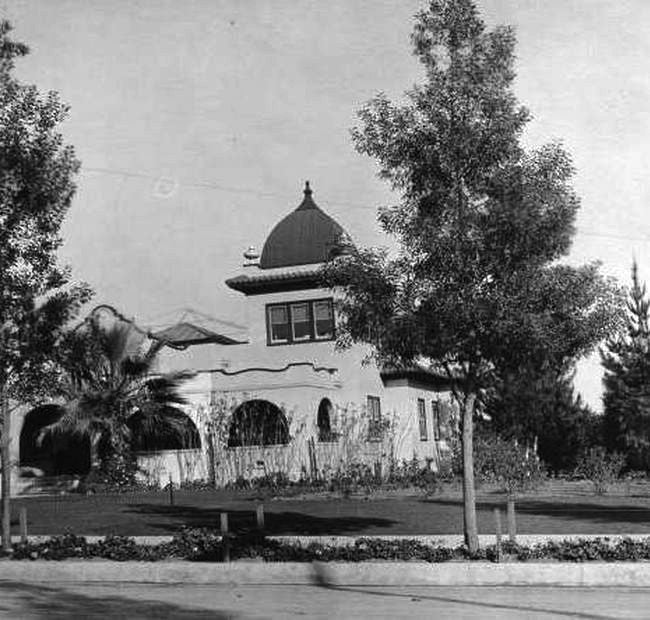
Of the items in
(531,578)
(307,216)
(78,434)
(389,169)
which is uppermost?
(307,216)

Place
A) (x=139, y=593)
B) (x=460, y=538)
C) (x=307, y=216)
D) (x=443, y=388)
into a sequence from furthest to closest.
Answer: (x=443, y=388) < (x=307, y=216) < (x=460, y=538) < (x=139, y=593)

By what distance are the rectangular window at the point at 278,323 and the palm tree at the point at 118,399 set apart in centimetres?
492

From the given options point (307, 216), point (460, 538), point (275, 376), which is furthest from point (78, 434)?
point (460, 538)

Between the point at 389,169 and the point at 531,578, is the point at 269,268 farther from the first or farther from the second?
the point at 531,578

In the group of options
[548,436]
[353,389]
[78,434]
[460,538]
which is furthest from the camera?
[548,436]

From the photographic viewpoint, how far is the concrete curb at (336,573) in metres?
12.0

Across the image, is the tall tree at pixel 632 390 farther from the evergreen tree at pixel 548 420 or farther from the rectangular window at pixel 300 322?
the rectangular window at pixel 300 322

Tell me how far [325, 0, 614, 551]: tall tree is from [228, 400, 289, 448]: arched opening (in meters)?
18.1

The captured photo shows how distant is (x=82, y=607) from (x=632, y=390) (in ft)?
113

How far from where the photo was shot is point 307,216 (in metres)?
38.3

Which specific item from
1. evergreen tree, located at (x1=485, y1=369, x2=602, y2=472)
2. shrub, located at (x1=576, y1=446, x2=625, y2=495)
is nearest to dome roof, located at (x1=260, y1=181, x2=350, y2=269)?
evergreen tree, located at (x1=485, y1=369, x2=602, y2=472)

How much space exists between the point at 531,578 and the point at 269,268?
83.9ft

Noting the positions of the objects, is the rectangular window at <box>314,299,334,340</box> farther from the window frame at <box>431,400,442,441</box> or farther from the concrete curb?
the concrete curb

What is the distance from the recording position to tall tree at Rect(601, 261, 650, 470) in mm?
40969
